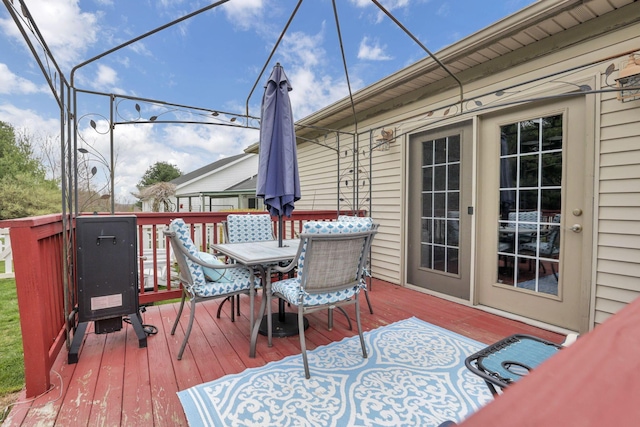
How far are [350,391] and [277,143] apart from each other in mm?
2130

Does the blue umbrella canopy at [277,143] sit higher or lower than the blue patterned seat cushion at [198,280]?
higher

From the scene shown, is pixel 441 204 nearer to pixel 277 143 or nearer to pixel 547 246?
pixel 547 246

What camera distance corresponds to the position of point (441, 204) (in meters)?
4.11

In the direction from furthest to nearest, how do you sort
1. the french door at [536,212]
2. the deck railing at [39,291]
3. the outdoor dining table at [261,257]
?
the french door at [536,212] < the outdoor dining table at [261,257] < the deck railing at [39,291]

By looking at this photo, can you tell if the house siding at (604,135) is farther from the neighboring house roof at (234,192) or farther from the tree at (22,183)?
the tree at (22,183)

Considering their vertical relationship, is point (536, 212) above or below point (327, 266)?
above

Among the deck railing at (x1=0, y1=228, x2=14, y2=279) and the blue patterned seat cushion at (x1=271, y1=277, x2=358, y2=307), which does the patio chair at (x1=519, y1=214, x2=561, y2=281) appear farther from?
Answer: the deck railing at (x1=0, y1=228, x2=14, y2=279)

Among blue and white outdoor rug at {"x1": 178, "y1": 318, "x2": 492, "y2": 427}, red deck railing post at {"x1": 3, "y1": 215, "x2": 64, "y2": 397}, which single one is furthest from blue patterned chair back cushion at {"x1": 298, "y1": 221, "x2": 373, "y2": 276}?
red deck railing post at {"x1": 3, "y1": 215, "x2": 64, "y2": 397}

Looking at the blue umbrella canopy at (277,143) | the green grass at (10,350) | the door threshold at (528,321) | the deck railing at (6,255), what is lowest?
the green grass at (10,350)

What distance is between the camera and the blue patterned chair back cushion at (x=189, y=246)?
101 inches

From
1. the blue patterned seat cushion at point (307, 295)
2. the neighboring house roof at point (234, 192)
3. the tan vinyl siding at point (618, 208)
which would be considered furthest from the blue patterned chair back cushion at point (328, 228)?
the neighboring house roof at point (234, 192)

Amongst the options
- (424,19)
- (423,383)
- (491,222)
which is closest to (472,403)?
(423,383)

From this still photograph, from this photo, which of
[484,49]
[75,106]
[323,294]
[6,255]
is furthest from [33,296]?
[6,255]

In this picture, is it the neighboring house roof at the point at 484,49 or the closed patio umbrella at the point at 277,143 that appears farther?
the closed patio umbrella at the point at 277,143
